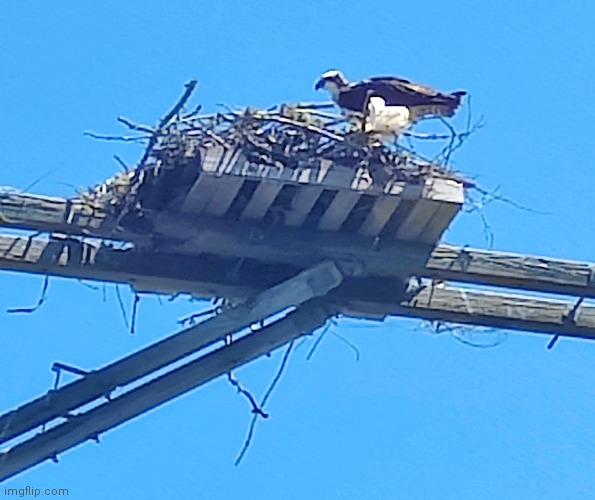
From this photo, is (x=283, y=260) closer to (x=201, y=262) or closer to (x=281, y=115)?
(x=201, y=262)

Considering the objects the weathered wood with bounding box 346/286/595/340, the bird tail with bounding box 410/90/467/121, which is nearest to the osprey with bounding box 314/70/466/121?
the bird tail with bounding box 410/90/467/121

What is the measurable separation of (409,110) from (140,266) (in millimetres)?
1619

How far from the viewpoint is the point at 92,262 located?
436cm

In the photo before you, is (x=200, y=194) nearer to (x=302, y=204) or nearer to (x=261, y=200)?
(x=261, y=200)

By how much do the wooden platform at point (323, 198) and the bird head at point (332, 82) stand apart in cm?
169

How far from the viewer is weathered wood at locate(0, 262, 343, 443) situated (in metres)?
4.20

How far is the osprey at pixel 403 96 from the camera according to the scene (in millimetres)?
5734

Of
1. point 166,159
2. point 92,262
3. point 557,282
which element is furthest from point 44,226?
point 557,282

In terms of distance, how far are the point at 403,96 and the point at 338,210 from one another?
140 centimetres

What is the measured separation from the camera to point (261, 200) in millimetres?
4453

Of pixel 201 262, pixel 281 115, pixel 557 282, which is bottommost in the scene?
pixel 557 282

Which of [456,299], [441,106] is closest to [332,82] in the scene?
[441,106]

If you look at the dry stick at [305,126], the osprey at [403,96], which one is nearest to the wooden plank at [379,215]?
the dry stick at [305,126]

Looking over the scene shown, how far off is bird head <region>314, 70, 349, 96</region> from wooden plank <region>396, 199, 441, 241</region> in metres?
1.70
